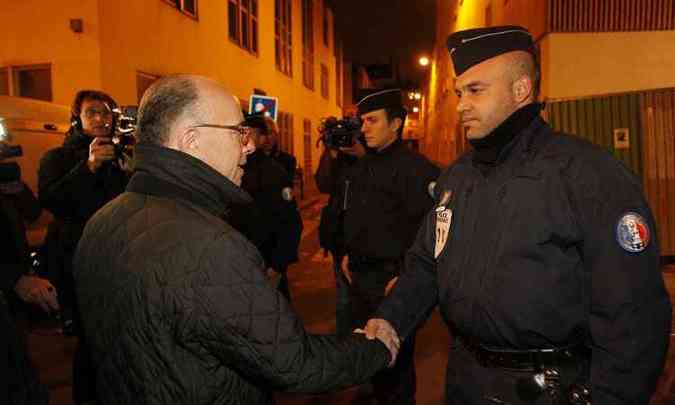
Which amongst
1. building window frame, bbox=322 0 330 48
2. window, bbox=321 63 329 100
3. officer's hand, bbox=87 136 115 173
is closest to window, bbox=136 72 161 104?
officer's hand, bbox=87 136 115 173

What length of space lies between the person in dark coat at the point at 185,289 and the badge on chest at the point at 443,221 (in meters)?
0.71

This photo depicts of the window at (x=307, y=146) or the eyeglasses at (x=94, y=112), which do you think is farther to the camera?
the window at (x=307, y=146)

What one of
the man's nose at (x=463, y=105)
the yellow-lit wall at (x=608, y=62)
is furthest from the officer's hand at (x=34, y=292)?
the yellow-lit wall at (x=608, y=62)

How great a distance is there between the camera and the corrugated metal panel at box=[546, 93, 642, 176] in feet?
26.5

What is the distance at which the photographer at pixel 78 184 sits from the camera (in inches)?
135

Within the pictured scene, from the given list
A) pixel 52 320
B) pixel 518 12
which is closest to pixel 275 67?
pixel 518 12

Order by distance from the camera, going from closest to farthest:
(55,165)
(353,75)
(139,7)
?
(55,165) < (139,7) < (353,75)

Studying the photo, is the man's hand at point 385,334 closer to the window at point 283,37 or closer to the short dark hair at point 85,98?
the short dark hair at point 85,98

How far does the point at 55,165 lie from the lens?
12.0 feet

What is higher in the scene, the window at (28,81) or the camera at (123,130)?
the window at (28,81)

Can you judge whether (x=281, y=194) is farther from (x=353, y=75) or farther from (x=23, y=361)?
(x=353, y=75)

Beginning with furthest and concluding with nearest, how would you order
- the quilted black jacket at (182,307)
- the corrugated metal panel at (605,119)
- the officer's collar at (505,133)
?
the corrugated metal panel at (605,119), the officer's collar at (505,133), the quilted black jacket at (182,307)

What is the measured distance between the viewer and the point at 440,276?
218 cm

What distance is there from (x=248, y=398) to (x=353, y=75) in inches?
1748
